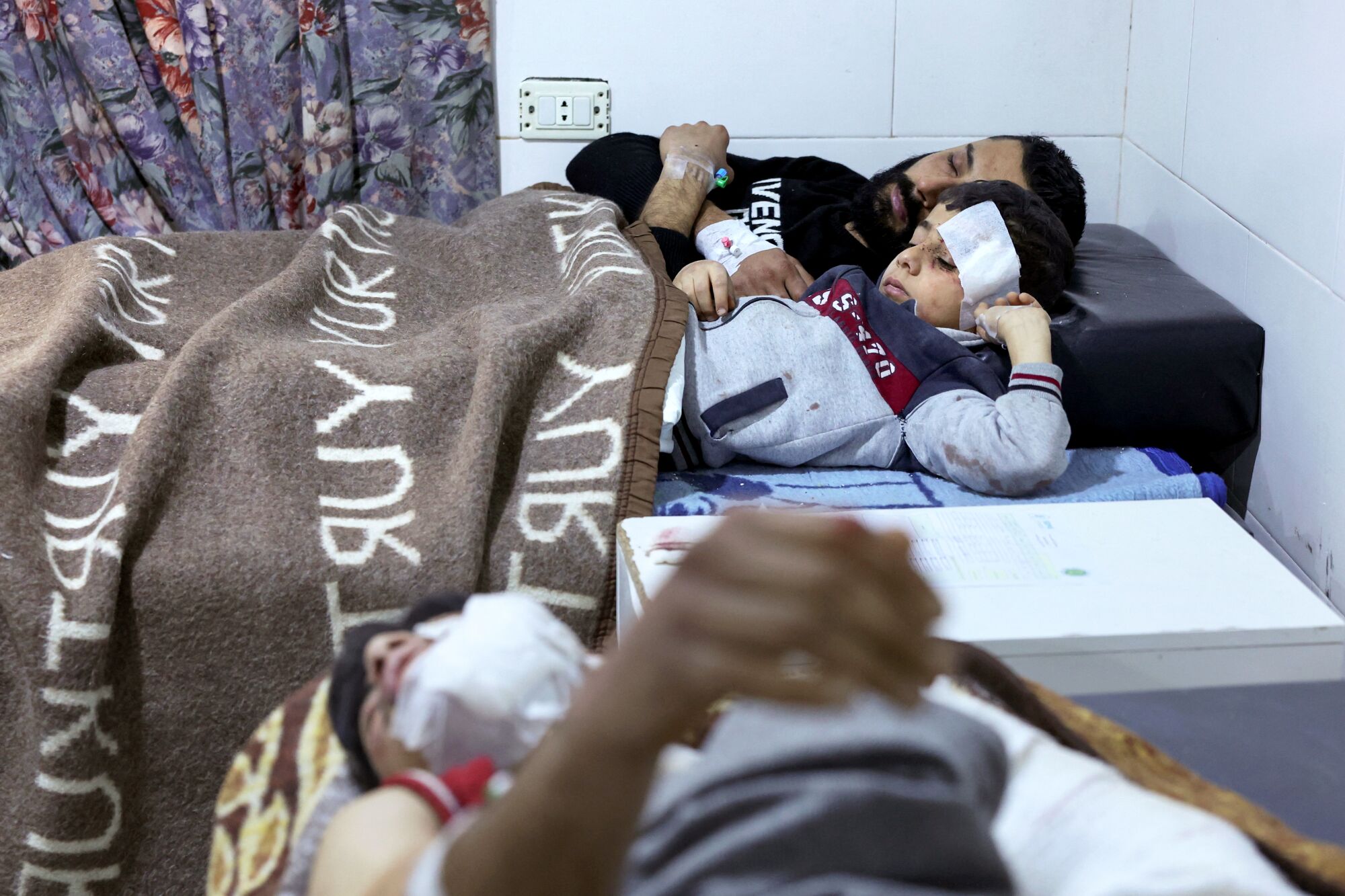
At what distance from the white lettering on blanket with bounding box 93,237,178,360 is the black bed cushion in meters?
1.04

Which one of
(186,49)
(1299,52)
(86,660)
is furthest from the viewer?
(186,49)

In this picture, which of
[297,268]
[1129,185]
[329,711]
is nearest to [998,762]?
[329,711]

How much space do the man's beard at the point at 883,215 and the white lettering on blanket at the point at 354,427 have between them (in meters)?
0.74

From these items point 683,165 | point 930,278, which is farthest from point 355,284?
point 930,278

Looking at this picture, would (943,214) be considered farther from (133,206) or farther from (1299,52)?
(133,206)

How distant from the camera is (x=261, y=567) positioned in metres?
1.08

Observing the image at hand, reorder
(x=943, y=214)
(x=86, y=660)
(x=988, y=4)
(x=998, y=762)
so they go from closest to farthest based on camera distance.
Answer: (x=998, y=762), (x=86, y=660), (x=943, y=214), (x=988, y=4)

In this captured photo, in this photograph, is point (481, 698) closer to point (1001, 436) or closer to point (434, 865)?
point (434, 865)

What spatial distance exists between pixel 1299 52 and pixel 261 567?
135 centimetres

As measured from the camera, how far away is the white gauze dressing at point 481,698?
54cm

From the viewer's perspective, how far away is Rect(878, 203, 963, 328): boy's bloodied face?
1.58 meters

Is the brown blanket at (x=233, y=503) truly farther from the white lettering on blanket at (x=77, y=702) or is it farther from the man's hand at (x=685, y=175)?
the man's hand at (x=685, y=175)

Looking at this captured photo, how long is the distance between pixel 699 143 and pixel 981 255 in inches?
26.0

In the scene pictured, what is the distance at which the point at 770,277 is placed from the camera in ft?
5.70
